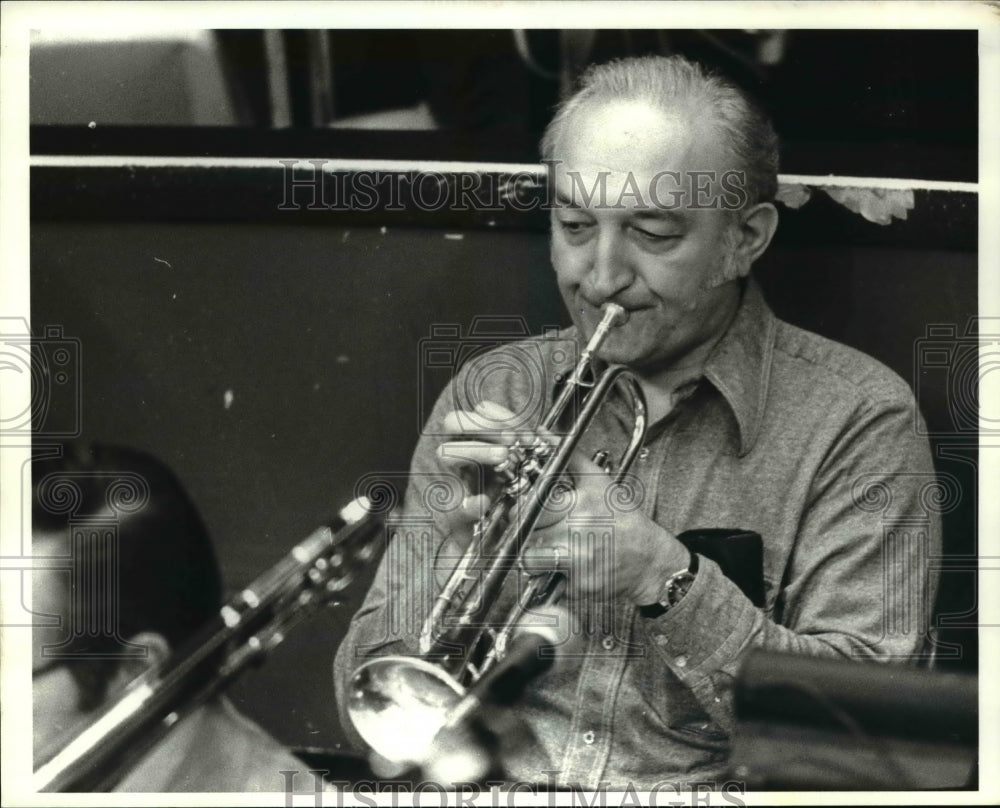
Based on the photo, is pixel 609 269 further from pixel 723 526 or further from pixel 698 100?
pixel 723 526

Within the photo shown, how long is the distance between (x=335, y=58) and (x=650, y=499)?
2.59 feet

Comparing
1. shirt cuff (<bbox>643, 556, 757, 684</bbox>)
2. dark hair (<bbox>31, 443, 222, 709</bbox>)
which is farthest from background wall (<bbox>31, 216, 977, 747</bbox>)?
shirt cuff (<bbox>643, 556, 757, 684</bbox>)

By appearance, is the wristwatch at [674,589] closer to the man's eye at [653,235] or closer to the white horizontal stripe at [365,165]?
the man's eye at [653,235]

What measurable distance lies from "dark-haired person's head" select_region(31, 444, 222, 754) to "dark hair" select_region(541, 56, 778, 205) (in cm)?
78

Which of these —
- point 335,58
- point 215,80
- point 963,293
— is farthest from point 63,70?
point 963,293

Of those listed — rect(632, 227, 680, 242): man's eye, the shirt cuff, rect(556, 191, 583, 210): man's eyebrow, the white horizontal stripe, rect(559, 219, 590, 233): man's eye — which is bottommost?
the shirt cuff

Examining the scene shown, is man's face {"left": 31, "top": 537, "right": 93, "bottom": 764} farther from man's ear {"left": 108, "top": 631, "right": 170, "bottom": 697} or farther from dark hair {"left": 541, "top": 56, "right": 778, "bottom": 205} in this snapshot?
dark hair {"left": 541, "top": 56, "right": 778, "bottom": 205}

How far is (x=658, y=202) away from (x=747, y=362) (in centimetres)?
26

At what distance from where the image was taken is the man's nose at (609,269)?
1706 millimetres

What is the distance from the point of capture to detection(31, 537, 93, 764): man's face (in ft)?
5.90

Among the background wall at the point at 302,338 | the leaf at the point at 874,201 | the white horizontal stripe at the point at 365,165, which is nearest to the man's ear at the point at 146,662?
the background wall at the point at 302,338

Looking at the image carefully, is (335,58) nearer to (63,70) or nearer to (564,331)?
(63,70)

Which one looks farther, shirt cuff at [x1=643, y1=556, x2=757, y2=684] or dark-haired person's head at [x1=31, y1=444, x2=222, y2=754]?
dark-haired person's head at [x1=31, y1=444, x2=222, y2=754]

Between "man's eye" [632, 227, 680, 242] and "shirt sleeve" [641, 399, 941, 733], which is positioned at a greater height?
"man's eye" [632, 227, 680, 242]
